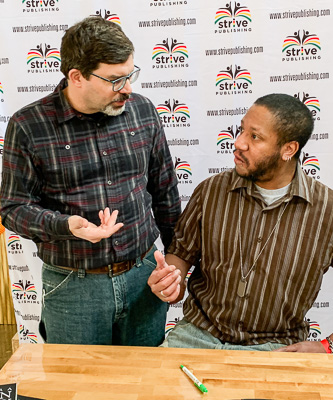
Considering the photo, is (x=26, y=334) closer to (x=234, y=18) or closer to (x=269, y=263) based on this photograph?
(x=269, y=263)

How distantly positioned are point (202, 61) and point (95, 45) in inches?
54.5

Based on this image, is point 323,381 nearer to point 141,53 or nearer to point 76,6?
point 141,53

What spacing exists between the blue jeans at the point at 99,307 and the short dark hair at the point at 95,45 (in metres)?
0.82

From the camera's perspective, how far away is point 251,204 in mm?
2139

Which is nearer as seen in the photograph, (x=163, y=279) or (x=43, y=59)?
(x=163, y=279)

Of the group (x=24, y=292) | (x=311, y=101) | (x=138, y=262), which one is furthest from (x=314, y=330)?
(x=24, y=292)

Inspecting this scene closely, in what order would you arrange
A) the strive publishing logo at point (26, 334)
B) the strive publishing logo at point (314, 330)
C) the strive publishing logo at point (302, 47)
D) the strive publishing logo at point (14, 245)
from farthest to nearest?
the strive publishing logo at point (26, 334)
the strive publishing logo at point (14, 245)
the strive publishing logo at point (314, 330)
the strive publishing logo at point (302, 47)

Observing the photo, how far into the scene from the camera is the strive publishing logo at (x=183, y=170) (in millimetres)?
3373

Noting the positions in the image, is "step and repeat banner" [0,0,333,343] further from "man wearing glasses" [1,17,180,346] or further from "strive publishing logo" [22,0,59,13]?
"man wearing glasses" [1,17,180,346]

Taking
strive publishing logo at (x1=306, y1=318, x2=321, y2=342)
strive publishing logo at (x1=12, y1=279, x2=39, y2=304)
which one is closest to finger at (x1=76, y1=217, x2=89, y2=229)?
strive publishing logo at (x1=12, y1=279, x2=39, y2=304)

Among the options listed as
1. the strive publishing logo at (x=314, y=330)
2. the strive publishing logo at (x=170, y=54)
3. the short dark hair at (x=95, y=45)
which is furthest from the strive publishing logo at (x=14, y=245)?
the strive publishing logo at (x=314, y=330)

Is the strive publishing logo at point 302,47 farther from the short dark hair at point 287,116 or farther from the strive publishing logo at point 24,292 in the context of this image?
the strive publishing logo at point 24,292

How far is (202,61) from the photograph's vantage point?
3.23 meters

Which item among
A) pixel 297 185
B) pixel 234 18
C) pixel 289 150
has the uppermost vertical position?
pixel 234 18
